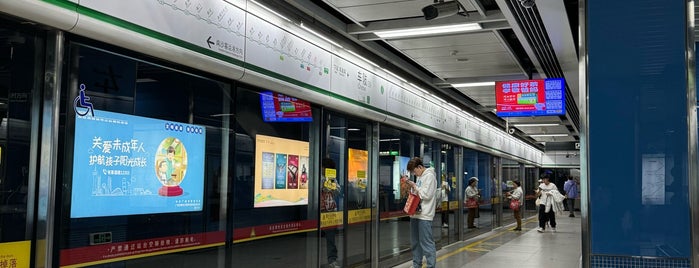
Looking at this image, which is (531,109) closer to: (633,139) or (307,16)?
(307,16)

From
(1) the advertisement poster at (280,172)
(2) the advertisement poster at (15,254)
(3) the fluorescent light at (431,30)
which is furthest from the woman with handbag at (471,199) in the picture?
(2) the advertisement poster at (15,254)

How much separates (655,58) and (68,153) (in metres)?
3.53

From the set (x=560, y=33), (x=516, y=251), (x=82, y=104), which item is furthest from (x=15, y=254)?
(x=516, y=251)

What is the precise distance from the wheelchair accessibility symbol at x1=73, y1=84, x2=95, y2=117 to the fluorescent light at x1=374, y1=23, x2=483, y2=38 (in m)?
3.66

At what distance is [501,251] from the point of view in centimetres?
999

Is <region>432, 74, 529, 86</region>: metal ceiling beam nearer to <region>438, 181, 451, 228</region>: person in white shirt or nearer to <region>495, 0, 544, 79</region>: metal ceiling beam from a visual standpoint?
<region>495, 0, 544, 79</region>: metal ceiling beam

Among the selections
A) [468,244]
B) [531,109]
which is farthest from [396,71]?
[468,244]

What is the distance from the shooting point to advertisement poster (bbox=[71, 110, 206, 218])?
135 inches

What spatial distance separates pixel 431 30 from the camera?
6.42m

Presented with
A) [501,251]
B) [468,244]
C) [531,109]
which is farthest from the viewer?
[468,244]

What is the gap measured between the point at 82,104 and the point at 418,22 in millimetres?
3776

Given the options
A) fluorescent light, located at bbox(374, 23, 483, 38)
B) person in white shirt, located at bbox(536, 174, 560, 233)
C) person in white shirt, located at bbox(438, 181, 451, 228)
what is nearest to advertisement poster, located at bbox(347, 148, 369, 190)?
fluorescent light, located at bbox(374, 23, 483, 38)

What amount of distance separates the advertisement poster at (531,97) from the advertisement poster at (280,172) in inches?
166

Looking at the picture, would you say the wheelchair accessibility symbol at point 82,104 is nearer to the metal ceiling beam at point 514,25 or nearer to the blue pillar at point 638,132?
the blue pillar at point 638,132
